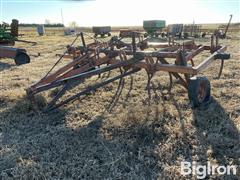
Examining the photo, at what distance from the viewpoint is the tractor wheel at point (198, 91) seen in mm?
4105

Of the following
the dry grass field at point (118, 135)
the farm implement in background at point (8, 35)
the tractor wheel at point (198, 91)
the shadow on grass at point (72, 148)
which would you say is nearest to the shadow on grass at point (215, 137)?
the dry grass field at point (118, 135)

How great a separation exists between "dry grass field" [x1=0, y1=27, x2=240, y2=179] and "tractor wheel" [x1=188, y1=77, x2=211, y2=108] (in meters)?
0.15

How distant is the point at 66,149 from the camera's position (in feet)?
11.0

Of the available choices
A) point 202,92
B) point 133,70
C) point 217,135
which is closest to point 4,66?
point 133,70

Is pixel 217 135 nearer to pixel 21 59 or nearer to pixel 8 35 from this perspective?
pixel 21 59

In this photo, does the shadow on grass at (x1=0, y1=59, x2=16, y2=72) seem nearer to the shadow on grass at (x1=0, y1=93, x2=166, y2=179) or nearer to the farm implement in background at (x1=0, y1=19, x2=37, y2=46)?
the farm implement in background at (x1=0, y1=19, x2=37, y2=46)

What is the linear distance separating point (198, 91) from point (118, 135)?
5.21 ft

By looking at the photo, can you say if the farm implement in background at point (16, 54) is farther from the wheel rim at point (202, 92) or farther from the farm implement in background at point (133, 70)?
the wheel rim at point (202, 92)

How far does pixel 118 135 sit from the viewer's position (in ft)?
12.0

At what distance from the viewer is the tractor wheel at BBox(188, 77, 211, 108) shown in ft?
13.5

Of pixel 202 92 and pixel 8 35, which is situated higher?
pixel 8 35

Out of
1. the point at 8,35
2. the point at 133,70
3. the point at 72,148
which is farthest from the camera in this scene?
the point at 8,35

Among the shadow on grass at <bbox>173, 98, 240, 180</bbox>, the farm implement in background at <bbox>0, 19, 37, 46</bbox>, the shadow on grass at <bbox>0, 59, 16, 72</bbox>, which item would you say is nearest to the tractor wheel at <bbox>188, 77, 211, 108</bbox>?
the shadow on grass at <bbox>173, 98, 240, 180</bbox>

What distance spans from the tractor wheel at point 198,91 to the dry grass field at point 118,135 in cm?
15
